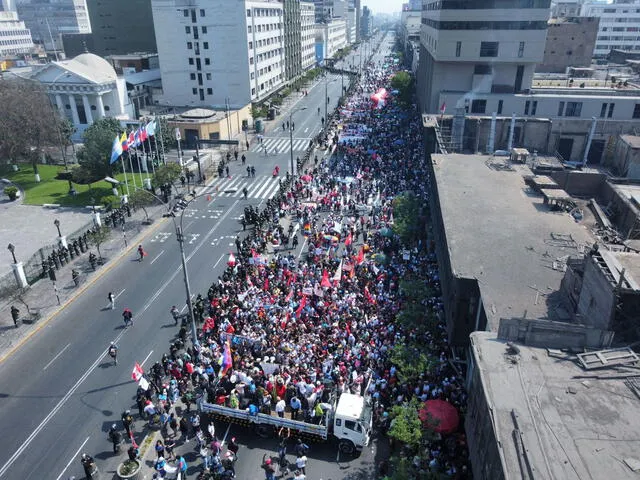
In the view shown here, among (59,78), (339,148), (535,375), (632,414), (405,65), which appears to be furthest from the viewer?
(405,65)

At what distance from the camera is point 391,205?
45.2 m

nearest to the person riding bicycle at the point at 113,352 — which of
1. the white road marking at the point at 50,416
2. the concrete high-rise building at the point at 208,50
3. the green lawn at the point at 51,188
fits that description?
the white road marking at the point at 50,416

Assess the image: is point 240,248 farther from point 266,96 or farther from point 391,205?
point 266,96

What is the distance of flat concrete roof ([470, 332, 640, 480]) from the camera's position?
535 inches

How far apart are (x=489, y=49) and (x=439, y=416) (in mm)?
56489

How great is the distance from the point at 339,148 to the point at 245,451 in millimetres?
49992

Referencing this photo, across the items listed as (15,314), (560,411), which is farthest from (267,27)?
(560,411)

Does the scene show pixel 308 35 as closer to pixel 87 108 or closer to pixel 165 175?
pixel 87 108

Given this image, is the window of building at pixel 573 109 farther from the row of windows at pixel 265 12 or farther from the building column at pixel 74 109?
the building column at pixel 74 109

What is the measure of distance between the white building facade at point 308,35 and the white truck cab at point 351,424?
123202 millimetres

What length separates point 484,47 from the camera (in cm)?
6291

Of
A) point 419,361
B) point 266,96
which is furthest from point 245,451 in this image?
point 266,96

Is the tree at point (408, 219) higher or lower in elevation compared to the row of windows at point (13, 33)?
lower

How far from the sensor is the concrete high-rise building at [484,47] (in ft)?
198
